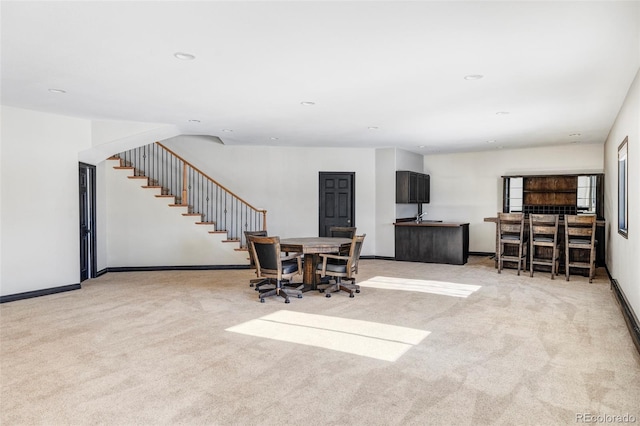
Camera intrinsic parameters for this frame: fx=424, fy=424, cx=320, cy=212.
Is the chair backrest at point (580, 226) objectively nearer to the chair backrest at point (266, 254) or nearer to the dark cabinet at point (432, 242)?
the dark cabinet at point (432, 242)

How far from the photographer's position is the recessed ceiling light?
3.62 metres

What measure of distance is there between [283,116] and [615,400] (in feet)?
16.4

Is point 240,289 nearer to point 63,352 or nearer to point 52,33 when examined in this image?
point 63,352

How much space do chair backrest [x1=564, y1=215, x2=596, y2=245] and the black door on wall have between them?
8042mm

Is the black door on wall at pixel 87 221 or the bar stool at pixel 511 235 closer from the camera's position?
the black door on wall at pixel 87 221

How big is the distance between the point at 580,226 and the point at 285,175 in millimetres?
5851

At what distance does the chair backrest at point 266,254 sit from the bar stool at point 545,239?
451 cm

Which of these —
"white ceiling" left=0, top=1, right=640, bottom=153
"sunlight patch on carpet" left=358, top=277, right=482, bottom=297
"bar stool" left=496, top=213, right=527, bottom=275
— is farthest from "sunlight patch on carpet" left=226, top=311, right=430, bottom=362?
"bar stool" left=496, top=213, right=527, bottom=275

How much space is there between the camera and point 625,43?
3.36 metres

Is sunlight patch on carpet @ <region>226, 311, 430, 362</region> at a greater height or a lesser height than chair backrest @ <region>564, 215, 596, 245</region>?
lesser

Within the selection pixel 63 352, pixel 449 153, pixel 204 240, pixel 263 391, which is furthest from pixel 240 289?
pixel 449 153

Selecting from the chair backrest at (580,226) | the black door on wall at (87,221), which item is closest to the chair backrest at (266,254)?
the black door on wall at (87,221)

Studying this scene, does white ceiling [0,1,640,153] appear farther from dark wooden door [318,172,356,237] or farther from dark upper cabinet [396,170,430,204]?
dark wooden door [318,172,356,237]

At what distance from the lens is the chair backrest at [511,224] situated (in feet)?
24.7
